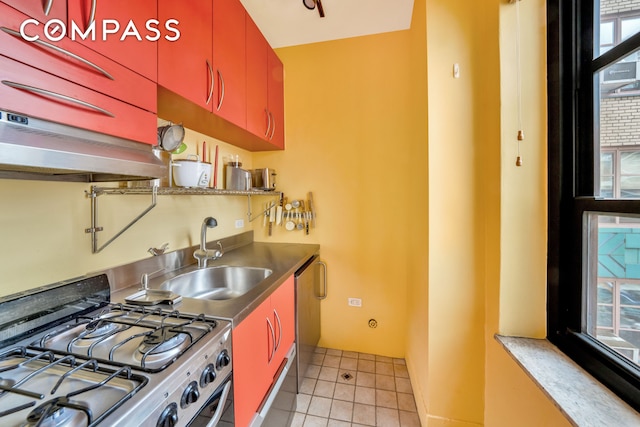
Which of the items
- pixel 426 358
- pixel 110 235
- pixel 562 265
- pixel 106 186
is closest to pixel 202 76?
pixel 106 186

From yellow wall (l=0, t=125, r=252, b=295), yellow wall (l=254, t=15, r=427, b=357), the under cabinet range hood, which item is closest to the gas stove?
yellow wall (l=0, t=125, r=252, b=295)

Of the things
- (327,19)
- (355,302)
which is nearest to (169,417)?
(355,302)

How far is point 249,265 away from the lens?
1.54 m

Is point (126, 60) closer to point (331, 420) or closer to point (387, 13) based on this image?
point (387, 13)

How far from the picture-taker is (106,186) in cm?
107

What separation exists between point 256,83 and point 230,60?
29cm

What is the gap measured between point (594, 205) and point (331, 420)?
1672 millimetres

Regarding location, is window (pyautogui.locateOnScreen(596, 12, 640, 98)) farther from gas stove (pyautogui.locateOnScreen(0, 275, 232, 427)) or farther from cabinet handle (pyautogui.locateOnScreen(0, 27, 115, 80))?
cabinet handle (pyautogui.locateOnScreen(0, 27, 115, 80))

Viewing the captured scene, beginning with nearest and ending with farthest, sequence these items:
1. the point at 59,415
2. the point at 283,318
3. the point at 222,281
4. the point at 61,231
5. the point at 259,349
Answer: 1. the point at 59,415
2. the point at 61,231
3. the point at 259,349
4. the point at 283,318
5. the point at 222,281

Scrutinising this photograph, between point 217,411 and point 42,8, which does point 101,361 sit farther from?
point 42,8

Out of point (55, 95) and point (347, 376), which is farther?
point (347, 376)

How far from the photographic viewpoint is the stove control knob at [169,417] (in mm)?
552

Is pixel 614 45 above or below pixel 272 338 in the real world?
above

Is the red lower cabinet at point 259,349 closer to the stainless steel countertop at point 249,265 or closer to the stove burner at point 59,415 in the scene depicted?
the stainless steel countertop at point 249,265
